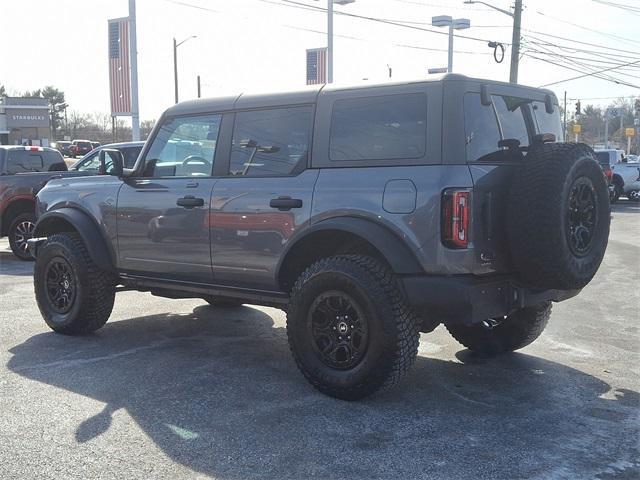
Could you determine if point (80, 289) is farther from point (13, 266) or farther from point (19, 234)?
point (19, 234)

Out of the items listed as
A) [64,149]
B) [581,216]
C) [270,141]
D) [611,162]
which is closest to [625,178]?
[611,162]

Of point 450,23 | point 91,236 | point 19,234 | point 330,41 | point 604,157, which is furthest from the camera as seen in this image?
point 450,23

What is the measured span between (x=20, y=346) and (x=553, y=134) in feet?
15.5

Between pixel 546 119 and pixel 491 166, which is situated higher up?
pixel 546 119

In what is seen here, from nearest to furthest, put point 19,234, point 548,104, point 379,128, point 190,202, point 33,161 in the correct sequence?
point 379,128
point 548,104
point 190,202
point 19,234
point 33,161

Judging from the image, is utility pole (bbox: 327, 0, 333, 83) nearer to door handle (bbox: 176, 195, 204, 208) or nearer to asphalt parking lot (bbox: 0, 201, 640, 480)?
asphalt parking lot (bbox: 0, 201, 640, 480)

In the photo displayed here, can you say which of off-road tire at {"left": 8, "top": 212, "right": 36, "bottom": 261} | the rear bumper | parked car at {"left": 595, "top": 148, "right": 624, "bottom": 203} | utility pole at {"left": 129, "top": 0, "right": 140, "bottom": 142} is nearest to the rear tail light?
the rear bumper

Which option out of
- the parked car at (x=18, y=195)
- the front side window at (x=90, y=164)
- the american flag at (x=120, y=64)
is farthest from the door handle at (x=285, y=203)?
the american flag at (x=120, y=64)

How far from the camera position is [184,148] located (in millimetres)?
5785

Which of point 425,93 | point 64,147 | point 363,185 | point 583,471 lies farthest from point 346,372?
point 64,147

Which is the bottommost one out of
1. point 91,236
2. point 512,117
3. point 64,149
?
point 91,236

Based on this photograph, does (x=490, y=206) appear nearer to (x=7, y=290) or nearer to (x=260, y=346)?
(x=260, y=346)

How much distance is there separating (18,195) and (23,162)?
89cm

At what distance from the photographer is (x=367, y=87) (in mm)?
4715
